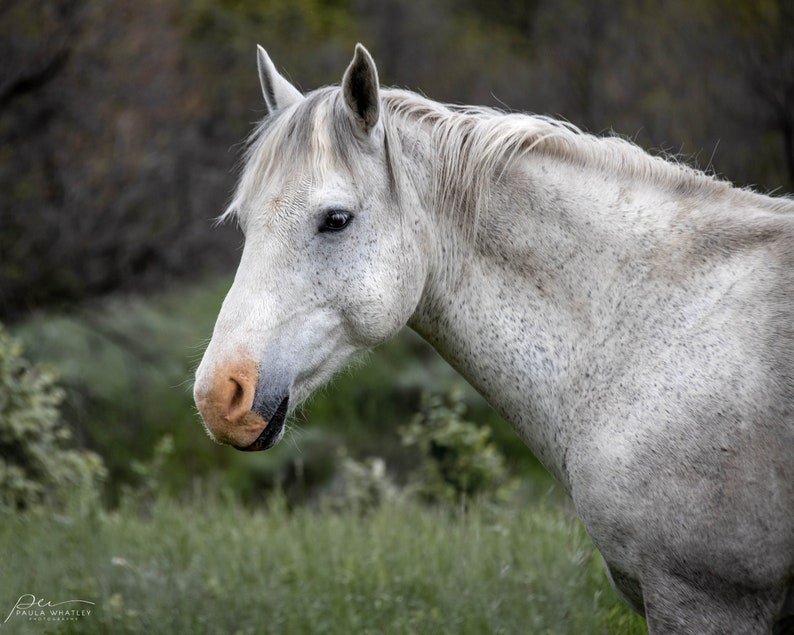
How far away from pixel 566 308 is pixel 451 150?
2.30 ft

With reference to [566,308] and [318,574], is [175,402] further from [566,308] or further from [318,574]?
[566,308]

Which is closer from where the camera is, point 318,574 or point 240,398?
point 240,398

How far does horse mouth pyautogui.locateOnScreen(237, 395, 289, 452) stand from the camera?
2.77 meters

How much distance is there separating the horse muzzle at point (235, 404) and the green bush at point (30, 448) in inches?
134

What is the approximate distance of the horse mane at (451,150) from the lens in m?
2.95

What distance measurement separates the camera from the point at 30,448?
230 inches

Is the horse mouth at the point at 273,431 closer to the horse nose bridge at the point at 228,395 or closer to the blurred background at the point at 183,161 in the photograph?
the horse nose bridge at the point at 228,395

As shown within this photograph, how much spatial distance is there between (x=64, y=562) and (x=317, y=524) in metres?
1.48

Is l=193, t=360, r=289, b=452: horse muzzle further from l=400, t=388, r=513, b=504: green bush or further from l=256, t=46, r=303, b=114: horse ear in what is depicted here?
l=400, t=388, r=513, b=504: green bush

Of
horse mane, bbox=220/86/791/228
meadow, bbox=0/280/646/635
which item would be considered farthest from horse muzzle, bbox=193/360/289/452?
horse mane, bbox=220/86/791/228
